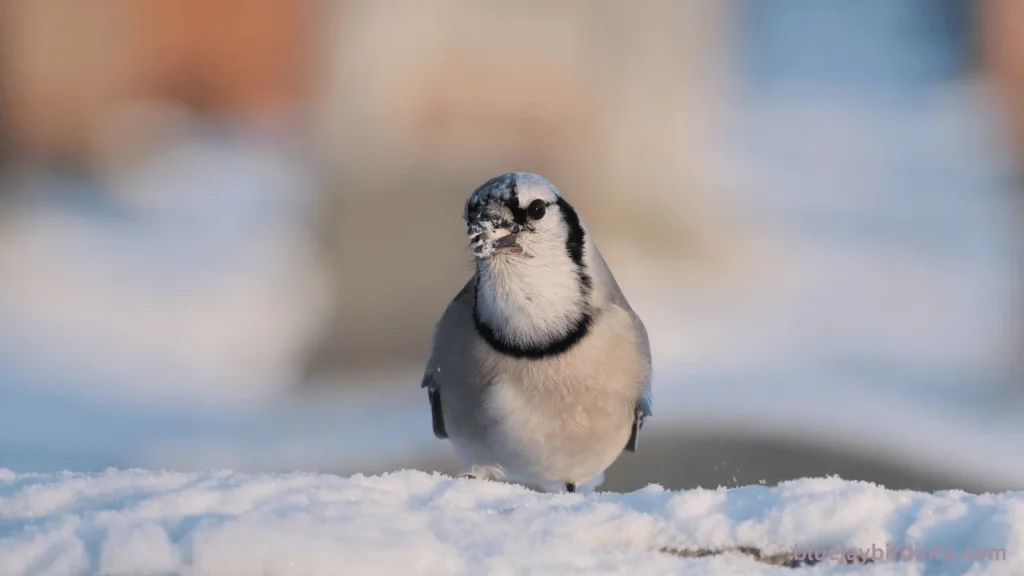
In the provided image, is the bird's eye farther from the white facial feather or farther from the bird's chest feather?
the bird's chest feather

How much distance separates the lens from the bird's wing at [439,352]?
1567 mm

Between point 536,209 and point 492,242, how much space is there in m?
0.08

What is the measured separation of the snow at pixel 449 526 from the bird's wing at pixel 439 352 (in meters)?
0.67

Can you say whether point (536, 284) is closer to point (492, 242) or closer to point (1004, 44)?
point (492, 242)

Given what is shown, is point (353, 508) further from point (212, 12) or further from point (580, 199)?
point (580, 199)

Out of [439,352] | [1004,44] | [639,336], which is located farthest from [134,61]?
[1004,44]

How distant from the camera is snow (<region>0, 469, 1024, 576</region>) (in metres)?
0.68

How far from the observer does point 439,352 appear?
1592mm

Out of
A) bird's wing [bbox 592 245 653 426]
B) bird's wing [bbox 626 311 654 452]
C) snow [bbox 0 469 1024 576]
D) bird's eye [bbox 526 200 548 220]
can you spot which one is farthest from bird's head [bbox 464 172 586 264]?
snow [bbox 0 469 1024 576]

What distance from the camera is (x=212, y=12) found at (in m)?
4.09

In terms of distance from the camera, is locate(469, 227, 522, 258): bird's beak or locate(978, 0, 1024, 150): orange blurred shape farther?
A: locate(978, 0, 1024, 150): orange blurred shape

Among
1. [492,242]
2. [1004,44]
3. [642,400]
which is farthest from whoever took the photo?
[1004,44]

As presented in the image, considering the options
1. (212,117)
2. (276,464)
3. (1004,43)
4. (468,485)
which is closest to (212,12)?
(212,117)

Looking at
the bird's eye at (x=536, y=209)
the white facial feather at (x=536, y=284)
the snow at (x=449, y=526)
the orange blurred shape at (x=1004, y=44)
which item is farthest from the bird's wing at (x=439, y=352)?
the orange blurred shape at (x=1004, y=44)
